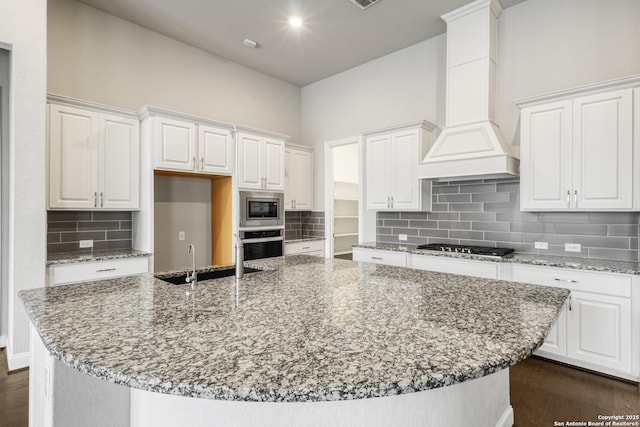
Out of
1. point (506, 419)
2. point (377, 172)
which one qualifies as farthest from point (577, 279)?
point (377, 172)

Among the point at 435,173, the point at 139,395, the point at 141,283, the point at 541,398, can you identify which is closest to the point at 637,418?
the point at 541,398

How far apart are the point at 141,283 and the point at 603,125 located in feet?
11.2

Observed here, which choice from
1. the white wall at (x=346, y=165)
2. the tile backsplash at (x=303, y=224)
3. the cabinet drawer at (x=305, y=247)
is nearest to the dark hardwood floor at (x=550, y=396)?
the cabinet drawer at (x=305, y=247)

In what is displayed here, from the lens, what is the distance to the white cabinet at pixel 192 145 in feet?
11.1

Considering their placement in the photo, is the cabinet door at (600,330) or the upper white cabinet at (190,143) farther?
the upper white cabinet at (190,143)

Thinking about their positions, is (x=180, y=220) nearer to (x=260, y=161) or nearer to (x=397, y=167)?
(x=260, y=161)

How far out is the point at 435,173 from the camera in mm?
3424

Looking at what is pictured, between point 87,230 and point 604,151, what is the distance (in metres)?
4.64

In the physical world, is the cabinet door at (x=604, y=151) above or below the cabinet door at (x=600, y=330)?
above

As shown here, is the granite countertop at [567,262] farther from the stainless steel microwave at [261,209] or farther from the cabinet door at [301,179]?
the cabinet door at [301,179]

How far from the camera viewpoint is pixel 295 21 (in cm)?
363

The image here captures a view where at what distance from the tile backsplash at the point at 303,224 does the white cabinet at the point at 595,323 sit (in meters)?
3.05

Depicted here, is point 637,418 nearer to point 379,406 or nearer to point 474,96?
point 379,406

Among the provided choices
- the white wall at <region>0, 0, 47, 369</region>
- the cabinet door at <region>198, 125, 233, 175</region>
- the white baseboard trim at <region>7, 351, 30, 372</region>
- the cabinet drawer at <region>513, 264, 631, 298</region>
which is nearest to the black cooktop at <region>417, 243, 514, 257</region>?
the cabinet drawer at <region>513, 264, 631, 298</region>
